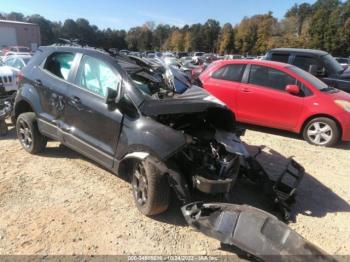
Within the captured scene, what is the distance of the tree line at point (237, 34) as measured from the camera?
53.4m

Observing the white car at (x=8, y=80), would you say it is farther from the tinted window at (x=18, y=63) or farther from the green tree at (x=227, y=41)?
the green tree at (x=227, y=41)

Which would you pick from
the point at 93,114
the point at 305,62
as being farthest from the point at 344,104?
the point at 93,114

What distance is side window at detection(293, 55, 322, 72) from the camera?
31.3 ft

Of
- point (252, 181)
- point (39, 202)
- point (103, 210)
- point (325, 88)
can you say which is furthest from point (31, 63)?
point (325, 88)

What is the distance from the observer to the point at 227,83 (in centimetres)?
779

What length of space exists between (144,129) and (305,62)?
7.58 meters

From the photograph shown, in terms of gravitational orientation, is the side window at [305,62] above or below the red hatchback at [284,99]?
above

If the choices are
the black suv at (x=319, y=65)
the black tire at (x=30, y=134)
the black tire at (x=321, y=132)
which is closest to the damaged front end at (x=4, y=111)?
the black tire at (x=30, y=134)

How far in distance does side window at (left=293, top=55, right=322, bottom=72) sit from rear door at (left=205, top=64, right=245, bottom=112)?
2954 millimetres

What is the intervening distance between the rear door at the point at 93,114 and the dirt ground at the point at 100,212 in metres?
0.51

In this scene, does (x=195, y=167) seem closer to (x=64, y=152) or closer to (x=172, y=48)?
(x=64, y=152)

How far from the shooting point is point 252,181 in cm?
427

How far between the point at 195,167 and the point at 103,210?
49.3 inches

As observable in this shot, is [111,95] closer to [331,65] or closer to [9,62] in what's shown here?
[331,65]
